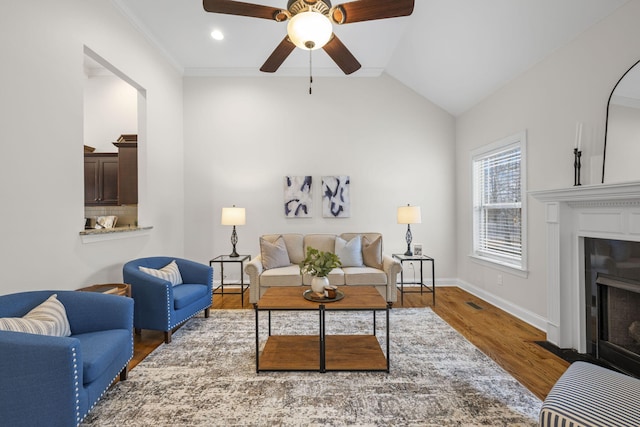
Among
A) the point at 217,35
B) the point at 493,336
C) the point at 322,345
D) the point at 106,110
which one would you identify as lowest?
the point at 493,336

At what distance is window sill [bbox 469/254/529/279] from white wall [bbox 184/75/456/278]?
76 centimetres

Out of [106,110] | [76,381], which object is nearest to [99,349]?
[76,381]

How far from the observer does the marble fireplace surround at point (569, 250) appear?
7.85ft

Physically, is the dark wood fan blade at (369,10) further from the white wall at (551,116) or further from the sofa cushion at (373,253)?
the sofa cushion at (373,253)

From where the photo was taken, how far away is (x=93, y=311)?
81.3 inches

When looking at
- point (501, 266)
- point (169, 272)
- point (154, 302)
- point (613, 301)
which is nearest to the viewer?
point (613, 301)

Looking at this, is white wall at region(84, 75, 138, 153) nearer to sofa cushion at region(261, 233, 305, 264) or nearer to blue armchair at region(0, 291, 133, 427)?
sofa cushion at region(261, 233, 305, 264)

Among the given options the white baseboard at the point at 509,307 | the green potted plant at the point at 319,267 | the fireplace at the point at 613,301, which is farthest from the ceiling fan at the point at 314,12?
the white baseboard at the point at 509,307

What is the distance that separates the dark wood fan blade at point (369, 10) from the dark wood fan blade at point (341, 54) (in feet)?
0.52

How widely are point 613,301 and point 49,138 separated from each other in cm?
469

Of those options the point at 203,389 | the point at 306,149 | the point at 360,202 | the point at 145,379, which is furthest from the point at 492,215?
the point at 145,379

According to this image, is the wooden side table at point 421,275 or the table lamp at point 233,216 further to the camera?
the table lamp at point 233,216

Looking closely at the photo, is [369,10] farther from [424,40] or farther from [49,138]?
[49,138]

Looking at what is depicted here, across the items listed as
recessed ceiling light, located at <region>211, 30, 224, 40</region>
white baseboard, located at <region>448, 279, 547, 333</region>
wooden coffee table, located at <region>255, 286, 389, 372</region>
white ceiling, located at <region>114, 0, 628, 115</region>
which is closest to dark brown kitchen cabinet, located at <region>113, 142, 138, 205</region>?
white ceiling, located at <region>114, 0, 628, 115</region>
